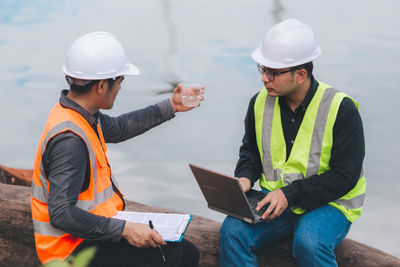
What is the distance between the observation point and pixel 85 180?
3.14 metres

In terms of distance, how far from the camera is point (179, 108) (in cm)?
385

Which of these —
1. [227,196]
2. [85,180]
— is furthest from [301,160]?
[85,180]

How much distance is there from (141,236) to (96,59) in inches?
34.5

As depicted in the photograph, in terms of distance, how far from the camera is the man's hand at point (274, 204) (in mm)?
3441

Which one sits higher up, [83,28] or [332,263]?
[332,263]

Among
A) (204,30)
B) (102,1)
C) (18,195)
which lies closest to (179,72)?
(204,30)

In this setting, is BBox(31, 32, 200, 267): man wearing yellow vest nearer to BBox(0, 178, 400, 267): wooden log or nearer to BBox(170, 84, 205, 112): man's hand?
BBox(170, 84, 205, 112): man's hand

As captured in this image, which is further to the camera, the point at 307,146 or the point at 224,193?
the point at 307,146

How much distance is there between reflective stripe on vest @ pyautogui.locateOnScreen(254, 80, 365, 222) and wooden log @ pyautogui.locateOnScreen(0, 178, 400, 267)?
10.6 inches

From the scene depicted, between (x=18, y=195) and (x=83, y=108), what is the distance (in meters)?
1.48


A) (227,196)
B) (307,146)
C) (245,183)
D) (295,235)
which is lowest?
(295,235)

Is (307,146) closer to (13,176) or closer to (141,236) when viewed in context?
(141,236)

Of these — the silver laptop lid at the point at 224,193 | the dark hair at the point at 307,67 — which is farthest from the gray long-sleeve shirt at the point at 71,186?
the dark hair at the point at 307,67

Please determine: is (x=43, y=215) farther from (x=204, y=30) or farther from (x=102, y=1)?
(x=102, y=1)
